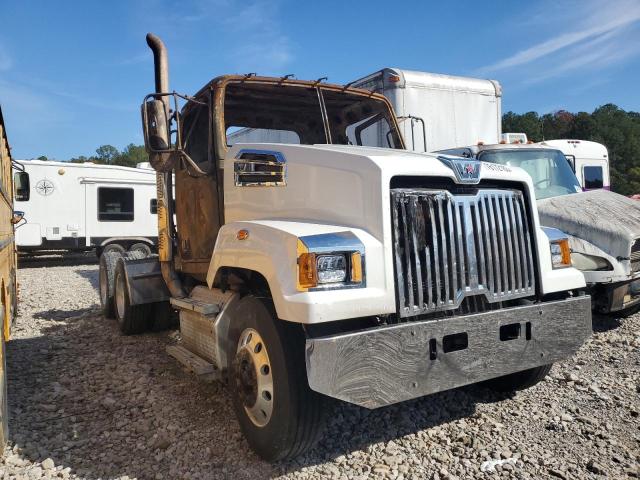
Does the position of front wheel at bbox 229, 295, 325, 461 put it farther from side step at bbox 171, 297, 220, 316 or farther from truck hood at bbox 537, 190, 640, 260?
truck hood at bbox 537, 190, 640, 260

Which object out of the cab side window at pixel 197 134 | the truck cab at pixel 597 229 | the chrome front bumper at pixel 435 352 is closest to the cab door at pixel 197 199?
the cab side window at pixel 197 134

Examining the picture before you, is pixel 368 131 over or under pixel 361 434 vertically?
over

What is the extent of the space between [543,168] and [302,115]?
13.4 feet

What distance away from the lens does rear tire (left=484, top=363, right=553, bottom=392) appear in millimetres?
3826

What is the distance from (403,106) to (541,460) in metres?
5.90

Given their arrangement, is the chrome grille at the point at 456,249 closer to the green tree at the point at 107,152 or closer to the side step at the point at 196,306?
the side step at the point at 196,306

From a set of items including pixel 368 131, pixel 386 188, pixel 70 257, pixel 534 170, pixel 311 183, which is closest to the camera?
pixel 386 188

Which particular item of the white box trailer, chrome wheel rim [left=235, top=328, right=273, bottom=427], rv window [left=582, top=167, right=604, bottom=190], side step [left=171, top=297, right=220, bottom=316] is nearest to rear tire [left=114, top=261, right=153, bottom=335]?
side step [left=171, top=297, right=220, bottom=316]

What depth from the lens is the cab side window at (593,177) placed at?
11648 millimetres

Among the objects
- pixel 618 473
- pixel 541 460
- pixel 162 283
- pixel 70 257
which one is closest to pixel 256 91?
pixel 162 283

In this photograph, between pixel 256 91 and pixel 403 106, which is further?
pixel 403 106

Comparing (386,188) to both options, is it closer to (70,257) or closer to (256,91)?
(256,91)

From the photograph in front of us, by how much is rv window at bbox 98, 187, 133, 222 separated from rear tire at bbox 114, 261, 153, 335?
900 cm

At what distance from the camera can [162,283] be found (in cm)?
558
